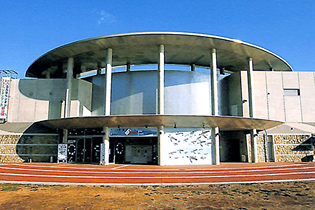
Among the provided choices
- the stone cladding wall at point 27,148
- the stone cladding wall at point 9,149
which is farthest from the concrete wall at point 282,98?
the stone cladding wall at point 9,149

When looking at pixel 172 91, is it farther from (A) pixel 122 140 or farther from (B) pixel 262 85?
(B) pixel 262 85

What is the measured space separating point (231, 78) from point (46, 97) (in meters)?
22.7

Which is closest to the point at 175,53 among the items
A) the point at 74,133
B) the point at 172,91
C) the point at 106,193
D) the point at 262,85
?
the point at 172,91

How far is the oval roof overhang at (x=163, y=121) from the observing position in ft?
74.7

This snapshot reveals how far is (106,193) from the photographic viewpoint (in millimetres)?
10891

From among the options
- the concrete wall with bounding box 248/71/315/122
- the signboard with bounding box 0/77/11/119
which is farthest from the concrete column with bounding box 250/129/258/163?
the signboard with bounding box 0/77/11/119

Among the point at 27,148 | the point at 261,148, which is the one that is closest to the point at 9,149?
the point at 27,148

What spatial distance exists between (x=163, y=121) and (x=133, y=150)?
21.5ft

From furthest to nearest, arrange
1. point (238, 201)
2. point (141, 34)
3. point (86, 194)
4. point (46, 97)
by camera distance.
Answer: point (46, 97), point (141, 34), point (86, 194), point (238, 201)

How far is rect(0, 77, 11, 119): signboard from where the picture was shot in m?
30.4

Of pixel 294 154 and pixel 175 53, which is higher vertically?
pixel 175 53

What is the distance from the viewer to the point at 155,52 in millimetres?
28609

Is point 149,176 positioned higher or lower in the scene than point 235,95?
lower

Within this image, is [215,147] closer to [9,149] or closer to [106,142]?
[106,142]
